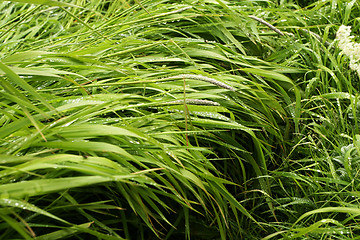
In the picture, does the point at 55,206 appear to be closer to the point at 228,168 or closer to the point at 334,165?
the point at 228,168

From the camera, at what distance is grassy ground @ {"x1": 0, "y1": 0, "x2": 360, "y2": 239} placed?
0.96m

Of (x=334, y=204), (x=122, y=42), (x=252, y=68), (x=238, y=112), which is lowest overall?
(x=334, y=204)

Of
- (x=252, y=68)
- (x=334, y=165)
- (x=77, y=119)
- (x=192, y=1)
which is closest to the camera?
(x=77, y=119)

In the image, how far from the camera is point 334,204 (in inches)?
52.1

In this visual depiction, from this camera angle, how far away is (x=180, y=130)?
1.23 m

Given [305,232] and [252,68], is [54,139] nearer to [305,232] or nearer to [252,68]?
[305,232]

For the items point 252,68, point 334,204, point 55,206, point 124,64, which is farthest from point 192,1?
point 55,206

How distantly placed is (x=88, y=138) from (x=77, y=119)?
63 mm

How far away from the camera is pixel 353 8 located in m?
2.07

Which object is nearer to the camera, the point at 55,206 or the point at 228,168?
the point at 55,206

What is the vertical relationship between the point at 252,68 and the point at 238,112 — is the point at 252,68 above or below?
above

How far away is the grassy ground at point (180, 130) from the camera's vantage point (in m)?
0.96

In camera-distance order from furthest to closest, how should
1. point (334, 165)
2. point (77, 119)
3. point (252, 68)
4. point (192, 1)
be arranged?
point (192, 1) < point (252, 68) < point (334, 165) < point (77, 119)

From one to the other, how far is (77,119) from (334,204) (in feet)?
2.76
